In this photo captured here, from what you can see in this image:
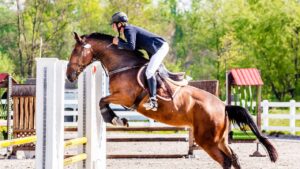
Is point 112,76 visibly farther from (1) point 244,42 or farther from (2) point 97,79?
(1) point 244,42

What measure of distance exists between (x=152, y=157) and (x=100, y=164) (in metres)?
5.50

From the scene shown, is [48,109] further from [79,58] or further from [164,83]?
[164,83]

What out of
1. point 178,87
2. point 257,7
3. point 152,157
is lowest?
point 152,157

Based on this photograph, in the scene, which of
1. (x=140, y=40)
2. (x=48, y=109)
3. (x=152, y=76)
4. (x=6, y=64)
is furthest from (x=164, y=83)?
(x=6, y=64)

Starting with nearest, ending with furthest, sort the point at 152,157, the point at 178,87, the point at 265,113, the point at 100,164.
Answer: the point at 100,164 < the point at 178,87 < the point at 152,157 < the point at 265,113

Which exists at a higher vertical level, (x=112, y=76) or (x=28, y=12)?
(x=28, y=12)

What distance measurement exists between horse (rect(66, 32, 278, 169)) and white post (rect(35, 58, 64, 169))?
5.47ft

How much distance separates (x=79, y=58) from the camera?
7922mm

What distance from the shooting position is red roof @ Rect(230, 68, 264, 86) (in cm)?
1391

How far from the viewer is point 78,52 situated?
8.01m

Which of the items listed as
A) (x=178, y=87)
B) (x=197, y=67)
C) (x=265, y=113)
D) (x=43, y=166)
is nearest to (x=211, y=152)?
(x=178, y=87)

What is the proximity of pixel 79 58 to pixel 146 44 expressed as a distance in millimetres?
807

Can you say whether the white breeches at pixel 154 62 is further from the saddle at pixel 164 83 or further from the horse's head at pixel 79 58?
the horse's head at pixel 79 58

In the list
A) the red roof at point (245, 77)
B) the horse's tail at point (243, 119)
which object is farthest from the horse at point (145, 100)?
the red roof at point (245, 77)
